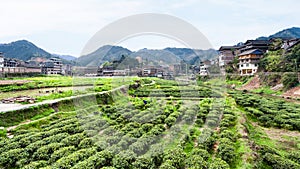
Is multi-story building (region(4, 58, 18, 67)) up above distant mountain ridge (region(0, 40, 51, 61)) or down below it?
below

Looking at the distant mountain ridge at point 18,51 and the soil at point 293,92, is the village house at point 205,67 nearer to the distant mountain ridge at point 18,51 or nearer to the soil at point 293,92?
the soil at point 293,92

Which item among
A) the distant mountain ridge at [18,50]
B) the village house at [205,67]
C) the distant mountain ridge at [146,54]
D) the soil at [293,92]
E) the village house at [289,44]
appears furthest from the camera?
the distant mountain ridge at [18,50]

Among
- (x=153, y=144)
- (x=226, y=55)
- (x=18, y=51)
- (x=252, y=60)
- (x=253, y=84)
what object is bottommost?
(x=153, y=144)

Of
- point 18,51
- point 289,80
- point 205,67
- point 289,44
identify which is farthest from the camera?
point 18,51

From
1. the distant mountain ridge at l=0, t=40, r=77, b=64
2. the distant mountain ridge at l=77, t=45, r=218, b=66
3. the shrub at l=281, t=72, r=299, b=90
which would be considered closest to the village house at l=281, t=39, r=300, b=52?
the shrub at l=281, t=72, r=299, b=90

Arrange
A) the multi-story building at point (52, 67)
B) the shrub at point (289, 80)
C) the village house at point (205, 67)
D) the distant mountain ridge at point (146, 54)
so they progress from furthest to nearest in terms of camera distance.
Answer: the multi-story building at point (52, 67) → the village house at point (205, 67) → the shrub at point (289, 80) → the distant mountain ridge at point (146, 54)

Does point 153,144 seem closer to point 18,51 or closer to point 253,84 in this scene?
point 253,84

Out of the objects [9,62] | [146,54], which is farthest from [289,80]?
[9,62]

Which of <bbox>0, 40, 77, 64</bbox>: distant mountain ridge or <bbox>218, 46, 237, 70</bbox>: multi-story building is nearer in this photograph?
<bbox>218, 46, 237, 70</bbox>: multi-story building

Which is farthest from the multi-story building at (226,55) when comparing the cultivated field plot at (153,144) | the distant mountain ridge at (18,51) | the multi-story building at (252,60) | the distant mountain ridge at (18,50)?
the distant mountain ridge at (18,50)

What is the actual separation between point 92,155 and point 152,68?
61.6 metres

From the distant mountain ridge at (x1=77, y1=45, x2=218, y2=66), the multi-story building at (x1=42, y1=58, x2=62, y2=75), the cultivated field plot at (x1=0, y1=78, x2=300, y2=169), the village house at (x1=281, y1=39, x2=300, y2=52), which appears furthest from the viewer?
the multi-story building at (x1=42, y1=58, x2=62, y2=75)

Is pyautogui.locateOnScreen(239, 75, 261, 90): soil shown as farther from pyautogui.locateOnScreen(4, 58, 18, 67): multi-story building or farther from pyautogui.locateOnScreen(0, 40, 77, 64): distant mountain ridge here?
pyautogui.locateOnScreen(0, 40, 77, 64): distant mountain ridge

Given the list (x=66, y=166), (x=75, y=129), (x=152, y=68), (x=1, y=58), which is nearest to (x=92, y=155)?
(x=66, y=166)
